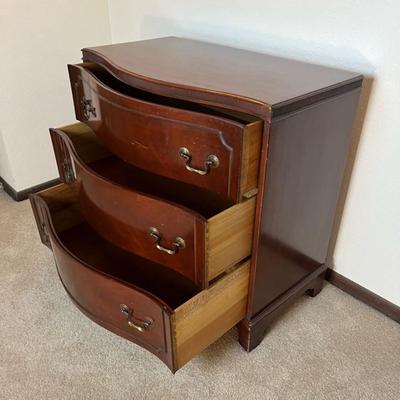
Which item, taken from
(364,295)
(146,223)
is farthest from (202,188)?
(364,295)

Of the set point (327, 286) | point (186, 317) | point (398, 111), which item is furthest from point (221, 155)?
point (327, 286)

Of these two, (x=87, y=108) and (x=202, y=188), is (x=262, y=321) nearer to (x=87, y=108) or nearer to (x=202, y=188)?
(x=202, y=188)

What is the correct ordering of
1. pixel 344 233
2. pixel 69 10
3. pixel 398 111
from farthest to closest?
pixel 69 10, pixel 344 233, pixel 398 111

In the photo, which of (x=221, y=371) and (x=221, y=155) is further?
(x=221, y=371)

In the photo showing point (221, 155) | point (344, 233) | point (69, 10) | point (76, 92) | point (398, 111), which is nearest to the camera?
point (221, 155)

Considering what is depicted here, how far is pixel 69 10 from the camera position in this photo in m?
1.64

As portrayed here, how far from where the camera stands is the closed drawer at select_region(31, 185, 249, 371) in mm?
904

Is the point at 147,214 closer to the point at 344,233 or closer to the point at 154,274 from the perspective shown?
the point at 154,274

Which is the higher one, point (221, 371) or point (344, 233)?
point (344, 233)

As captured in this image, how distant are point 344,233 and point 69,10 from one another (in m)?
1.34

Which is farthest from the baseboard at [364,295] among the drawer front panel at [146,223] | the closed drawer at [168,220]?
the drawer front panel at [146,223]

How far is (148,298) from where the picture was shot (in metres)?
0.89

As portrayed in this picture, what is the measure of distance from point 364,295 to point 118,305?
783 millimetres

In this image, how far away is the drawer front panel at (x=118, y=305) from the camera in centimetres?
90
